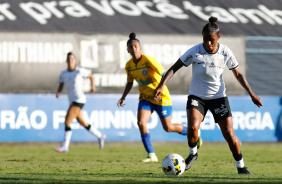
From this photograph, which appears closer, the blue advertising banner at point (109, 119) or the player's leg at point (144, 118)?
the player's leg at point (144, 118)

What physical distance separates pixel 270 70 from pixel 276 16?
2.09 metres

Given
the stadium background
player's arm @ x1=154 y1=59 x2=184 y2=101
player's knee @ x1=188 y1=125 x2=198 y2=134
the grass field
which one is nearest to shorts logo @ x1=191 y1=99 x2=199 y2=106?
player's knee @ x1=188 y1=125 x2=198 y2=134

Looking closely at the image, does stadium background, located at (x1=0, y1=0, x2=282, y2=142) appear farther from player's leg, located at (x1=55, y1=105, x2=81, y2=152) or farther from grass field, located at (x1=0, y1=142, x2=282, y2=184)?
grass field, located at (x1=0, y1=142, x2=282, y2=184)

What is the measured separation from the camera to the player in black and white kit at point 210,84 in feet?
25.2

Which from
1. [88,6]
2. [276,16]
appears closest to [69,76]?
[88,6]

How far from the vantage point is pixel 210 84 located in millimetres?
7809

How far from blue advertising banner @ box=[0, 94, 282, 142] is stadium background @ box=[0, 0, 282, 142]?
3 cm

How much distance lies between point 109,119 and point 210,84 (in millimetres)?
9137

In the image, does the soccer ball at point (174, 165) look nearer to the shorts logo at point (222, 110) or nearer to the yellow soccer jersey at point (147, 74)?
the shorts logo at point (222, 110)

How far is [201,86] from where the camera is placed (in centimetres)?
784

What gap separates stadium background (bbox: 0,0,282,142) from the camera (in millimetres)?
16422

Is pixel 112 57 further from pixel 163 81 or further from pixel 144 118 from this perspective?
pixel 163 81

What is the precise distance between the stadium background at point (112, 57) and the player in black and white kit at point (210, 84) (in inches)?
353

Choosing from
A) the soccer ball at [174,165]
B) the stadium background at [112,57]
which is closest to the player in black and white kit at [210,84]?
the soccer ball at [174,165]
